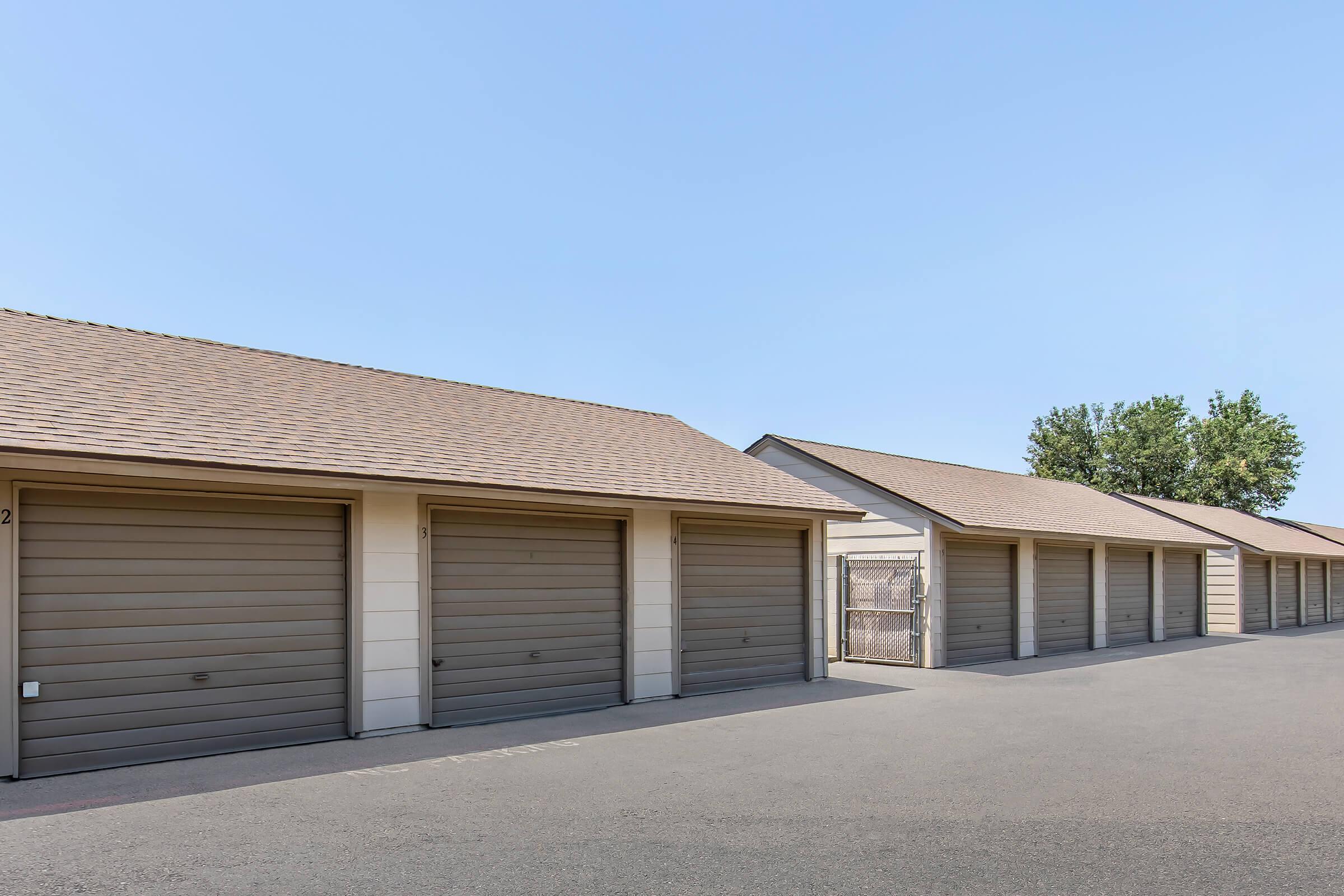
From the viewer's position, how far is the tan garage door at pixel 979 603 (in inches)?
663

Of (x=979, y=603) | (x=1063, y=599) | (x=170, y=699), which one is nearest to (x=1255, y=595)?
(x=1063, y=599)

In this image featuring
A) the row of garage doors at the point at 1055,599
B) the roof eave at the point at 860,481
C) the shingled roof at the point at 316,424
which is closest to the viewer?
the shingled roof at the point at 316,424

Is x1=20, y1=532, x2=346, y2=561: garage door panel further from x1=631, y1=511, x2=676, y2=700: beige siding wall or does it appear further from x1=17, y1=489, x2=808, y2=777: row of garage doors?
x1=631, y1=511, x2=676, y2=700: beige siding wall

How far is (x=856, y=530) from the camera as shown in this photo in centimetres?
1780

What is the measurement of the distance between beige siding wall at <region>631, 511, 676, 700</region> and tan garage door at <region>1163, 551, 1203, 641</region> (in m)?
16.6

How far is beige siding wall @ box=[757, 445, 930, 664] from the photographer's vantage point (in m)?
16.6

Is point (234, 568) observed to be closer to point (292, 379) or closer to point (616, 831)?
point (292, 379)

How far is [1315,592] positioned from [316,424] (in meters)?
35.3

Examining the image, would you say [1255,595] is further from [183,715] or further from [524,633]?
[183,715]

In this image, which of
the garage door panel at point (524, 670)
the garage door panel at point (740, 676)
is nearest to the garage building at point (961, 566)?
the garage door panel at point (740, 676)

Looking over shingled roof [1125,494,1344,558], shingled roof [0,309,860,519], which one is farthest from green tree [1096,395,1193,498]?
shingled roof [0,309,860,519]

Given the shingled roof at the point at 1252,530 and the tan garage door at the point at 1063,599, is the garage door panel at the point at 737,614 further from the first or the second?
the shingled roof at the point at 1252,530

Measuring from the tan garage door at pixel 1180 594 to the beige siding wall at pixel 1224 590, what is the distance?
1.70 metres

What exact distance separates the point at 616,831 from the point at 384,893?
158 cm
